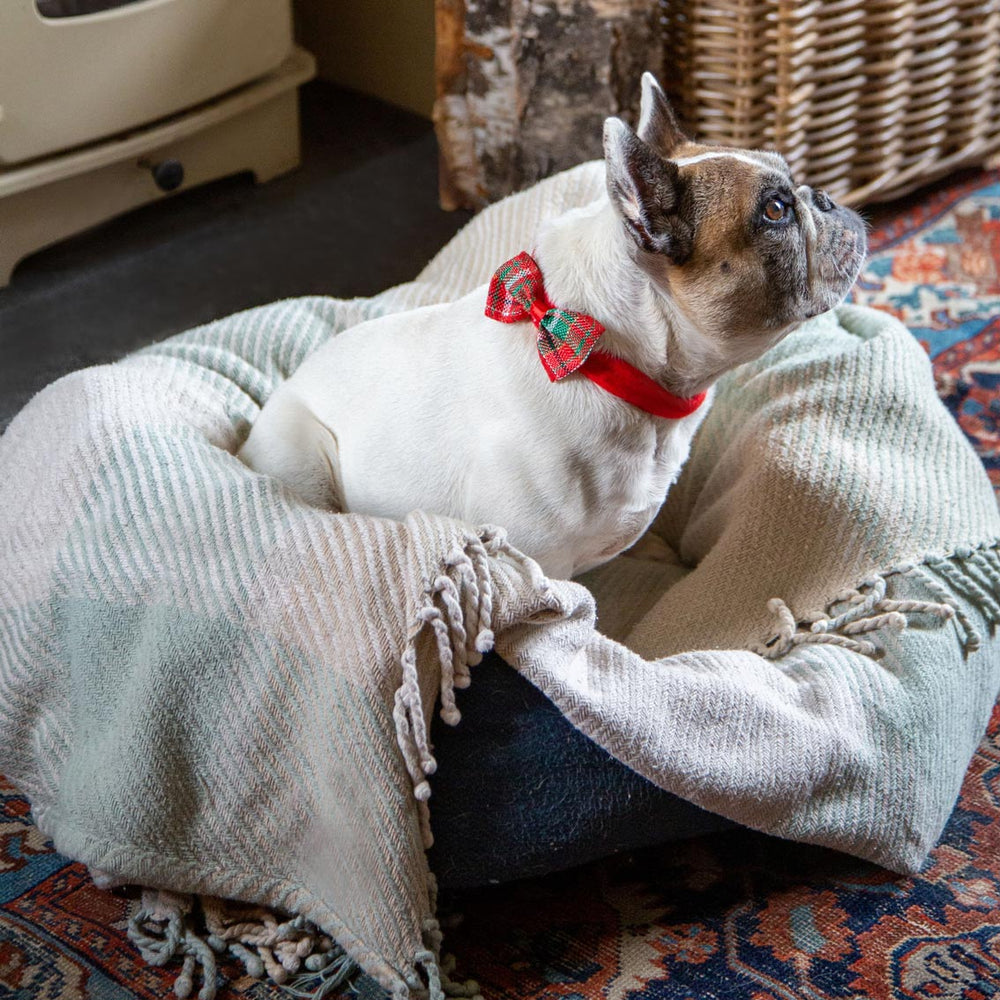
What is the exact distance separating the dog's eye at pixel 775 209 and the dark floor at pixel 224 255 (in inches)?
47.9

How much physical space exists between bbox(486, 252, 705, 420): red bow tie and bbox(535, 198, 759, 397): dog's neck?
0.01 meters

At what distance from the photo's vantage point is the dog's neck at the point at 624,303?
117 centimetres

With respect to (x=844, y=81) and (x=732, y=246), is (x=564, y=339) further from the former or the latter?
(x=844, y=81)

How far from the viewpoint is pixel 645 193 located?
108cm

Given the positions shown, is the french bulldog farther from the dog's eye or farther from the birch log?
the birch log

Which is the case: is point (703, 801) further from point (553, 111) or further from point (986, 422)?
point (553, 111)

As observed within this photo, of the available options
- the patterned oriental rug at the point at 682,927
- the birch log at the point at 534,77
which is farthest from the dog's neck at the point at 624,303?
the birch log at the point at 534,77

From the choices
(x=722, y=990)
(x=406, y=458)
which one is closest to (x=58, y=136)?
(x=406, y=458)

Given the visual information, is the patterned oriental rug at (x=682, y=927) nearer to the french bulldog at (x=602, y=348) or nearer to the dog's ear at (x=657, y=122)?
the french bulldog at (x=602, y=348)

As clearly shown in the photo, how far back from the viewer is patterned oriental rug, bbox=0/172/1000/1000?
111cm

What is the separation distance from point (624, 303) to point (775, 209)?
0.17 meters

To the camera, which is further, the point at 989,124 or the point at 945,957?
the point at 989,124

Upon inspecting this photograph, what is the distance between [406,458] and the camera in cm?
129

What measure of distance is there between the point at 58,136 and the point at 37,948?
4.85ft
